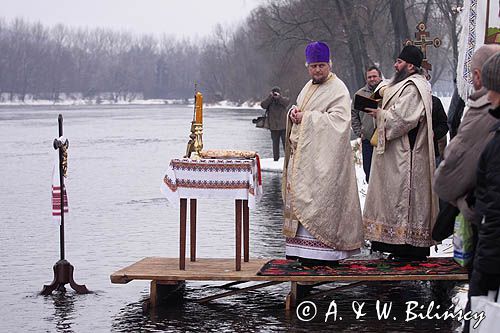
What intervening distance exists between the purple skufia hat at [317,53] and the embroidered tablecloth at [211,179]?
1.01 metres

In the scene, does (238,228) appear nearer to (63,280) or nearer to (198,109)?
(198,109)

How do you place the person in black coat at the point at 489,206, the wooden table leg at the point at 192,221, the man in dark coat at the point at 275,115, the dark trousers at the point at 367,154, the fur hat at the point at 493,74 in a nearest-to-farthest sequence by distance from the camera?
the person in black coat at the point at 489,206
the fur hat at the point at 493,74
the wooden table leg at the point at 192,221
the dark trousers at the point at 367,154
the man in dark coat at the point at 275,115

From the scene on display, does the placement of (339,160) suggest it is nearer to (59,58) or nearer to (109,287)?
(109,287)

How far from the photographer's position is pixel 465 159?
612 centimetres

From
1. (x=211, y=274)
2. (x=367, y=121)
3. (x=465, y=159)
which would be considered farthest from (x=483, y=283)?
(x=367, y=121)

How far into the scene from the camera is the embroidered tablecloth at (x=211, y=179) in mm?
9016

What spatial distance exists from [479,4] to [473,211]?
3.98 meters

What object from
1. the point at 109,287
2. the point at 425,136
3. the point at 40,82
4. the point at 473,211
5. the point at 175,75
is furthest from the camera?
A: the point at 175,75

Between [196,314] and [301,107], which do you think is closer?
[196,314]

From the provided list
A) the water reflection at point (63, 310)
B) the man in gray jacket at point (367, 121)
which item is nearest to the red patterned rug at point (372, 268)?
the water reflection at point (63, 310)

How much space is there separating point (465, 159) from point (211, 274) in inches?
125

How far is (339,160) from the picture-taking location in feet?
29.7

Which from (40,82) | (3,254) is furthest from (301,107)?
(40,82)

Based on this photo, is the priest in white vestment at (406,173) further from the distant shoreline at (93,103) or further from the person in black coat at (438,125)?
the distant shoreline at (93,103)
